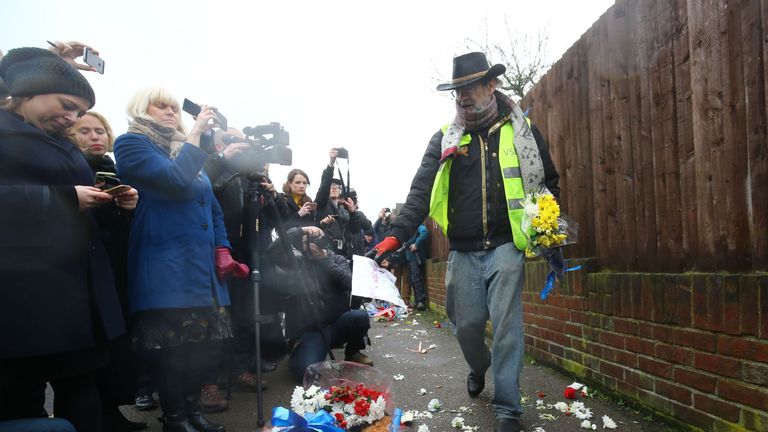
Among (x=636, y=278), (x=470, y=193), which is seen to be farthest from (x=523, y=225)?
(x=636, y=278)

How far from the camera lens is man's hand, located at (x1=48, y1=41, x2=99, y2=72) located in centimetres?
278

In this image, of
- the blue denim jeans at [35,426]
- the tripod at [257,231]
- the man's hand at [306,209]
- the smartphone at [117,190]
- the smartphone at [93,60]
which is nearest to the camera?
the blue denim jeans at [35,426]

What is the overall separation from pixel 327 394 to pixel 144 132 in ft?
6.08

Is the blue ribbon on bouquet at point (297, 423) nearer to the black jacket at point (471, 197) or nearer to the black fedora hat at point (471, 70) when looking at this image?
the black jacket at point (471, 197)

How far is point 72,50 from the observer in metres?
2.83

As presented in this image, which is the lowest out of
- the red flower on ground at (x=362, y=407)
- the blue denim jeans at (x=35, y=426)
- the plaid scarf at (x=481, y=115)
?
the red flower on ground at (x=362, y=407)

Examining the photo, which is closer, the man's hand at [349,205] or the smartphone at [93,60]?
the smartphone at [93,60]

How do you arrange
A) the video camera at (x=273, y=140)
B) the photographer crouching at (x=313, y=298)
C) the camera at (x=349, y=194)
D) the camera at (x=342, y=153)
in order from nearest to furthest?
1. the video camera at (x=273, y=140)
2. the photographer crouching at (x=313, y=298)
3. the camera at (x=342, y=153)
4. the camera at (x=349, y=194)

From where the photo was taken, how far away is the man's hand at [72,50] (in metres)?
2.78

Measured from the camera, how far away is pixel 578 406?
10.8 ft

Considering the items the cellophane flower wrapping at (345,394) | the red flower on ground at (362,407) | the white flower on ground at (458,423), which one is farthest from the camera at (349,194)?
the red flower on ground at (362,407)

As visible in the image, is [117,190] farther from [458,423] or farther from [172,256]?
[458,423]

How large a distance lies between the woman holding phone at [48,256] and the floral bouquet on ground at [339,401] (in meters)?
0.90

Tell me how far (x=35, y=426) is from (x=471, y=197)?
254 cm
